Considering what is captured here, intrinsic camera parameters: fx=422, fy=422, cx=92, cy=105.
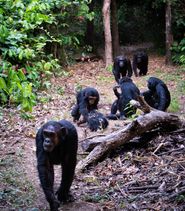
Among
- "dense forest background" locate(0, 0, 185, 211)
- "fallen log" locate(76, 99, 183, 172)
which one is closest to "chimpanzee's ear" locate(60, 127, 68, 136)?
"dense forest background" locate(0, 0, 185, 211)

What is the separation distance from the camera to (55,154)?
5473 millimetres

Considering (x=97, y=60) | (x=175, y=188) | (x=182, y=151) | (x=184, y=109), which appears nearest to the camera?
(x=175, y=188)

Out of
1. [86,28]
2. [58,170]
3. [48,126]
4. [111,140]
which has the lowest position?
[58,170]

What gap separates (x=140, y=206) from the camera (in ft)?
17.6

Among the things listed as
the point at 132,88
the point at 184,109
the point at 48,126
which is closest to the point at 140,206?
the point at 48,126

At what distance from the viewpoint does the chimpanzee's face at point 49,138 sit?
5.07 meters

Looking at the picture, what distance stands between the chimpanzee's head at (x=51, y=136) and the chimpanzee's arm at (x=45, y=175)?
183 mm

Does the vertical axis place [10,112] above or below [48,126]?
below

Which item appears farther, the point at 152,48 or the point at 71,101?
the point at 152,48

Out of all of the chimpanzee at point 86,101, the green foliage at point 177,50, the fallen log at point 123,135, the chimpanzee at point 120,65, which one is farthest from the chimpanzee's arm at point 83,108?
the green foliage at point 177,50

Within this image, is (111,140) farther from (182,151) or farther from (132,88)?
(132,88)

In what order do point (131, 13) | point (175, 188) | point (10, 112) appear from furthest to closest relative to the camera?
point (131, 13) < point (10, 112) < point (175, 188)

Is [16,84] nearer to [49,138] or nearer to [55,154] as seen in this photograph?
[49,138]

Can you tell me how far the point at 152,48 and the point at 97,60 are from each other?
13.2 feet
